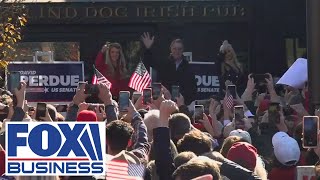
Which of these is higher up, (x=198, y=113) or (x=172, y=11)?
(x=172, y=11)

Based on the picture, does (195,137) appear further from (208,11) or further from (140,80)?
(208,11)

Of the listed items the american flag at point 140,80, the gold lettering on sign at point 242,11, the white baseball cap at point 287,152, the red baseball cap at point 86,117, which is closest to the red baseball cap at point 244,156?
the white baseball cap at point 287,152

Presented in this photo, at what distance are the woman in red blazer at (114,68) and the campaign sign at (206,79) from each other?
115 cm

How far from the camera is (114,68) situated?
16047 millimetres

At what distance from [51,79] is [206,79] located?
2.55 meters

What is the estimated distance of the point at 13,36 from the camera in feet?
57.6

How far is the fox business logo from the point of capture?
7.12 metres

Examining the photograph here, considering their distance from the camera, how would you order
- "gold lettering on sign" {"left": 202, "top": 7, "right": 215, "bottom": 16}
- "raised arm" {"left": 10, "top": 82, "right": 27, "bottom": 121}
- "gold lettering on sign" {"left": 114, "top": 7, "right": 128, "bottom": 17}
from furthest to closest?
"gold lettering on sign" {"left": 114, "top": 7, "right": 128, "bottom": 17} → "gold lettering on sign" {"left": 202, "top": 7, "right": 215, "bottom": 16} → "raised arm" {"left": 10, "top": 82, "right": 27, "bottom": 121}

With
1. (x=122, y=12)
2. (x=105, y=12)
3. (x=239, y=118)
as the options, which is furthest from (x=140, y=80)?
(x=105, y=12)

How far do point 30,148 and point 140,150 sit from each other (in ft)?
2.93

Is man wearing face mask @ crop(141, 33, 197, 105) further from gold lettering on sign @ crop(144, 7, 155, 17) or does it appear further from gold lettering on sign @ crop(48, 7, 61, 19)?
gold lettering on sign @ crop(48, 7, 61, 19)

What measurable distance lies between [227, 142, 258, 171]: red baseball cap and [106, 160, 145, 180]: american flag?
67cm

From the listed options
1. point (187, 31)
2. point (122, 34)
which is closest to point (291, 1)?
point (187, 31)

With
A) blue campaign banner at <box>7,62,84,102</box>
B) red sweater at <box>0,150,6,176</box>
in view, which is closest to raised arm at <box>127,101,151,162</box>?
red sweater at <box>0,150,6,176</box>
